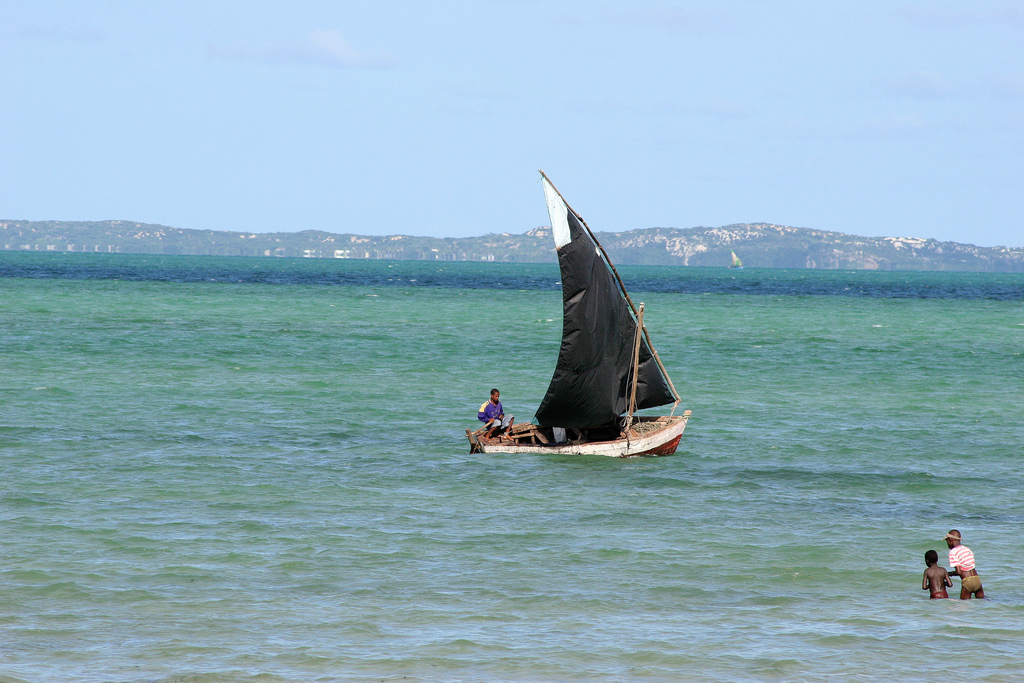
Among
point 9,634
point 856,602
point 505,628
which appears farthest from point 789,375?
point 9,634

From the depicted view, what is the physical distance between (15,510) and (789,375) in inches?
1561

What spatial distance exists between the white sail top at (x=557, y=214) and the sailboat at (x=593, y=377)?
1.1 inches

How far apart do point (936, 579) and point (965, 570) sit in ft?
1.75

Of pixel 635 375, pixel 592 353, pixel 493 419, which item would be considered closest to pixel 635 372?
pixel 635 375

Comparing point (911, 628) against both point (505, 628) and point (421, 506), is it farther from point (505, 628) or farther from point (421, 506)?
point (421, 506)

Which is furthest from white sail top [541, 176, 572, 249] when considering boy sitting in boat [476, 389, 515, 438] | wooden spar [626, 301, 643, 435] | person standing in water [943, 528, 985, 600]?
person standing in water [943, 528, 985, 600]

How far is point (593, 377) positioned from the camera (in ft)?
96.6

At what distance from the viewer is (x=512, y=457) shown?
1183 inches

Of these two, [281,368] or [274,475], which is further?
[281,368]

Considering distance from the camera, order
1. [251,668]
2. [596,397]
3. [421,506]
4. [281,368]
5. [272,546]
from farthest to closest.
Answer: [281,368]
[596,397]
[421,506]
[272,546]
[251,668]

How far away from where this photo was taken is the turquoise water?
14425 millimetres

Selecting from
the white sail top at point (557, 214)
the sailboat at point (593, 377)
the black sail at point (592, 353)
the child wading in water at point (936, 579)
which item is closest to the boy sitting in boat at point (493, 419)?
the sailboat at point (593, 377)

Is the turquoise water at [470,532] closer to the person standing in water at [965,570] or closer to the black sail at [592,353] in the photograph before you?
the person standing in water at [965,570]

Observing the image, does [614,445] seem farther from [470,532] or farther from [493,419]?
[470,532]
